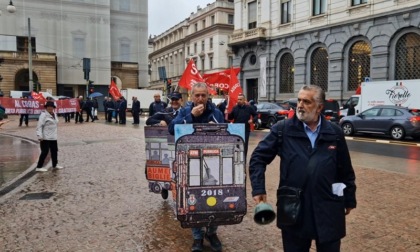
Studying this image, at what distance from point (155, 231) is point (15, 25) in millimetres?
47848

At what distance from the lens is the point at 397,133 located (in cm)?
1720

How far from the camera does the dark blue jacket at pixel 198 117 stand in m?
4.43

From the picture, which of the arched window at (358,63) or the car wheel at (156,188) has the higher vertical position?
the arched window at (358,63)

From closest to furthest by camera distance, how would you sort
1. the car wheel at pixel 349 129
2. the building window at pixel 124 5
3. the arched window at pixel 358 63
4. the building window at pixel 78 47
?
the car wheel at pixel 349 129 → the arched window at pixel 358 63 → the building window at pixel 78 47 → the building window at pixel 124 5

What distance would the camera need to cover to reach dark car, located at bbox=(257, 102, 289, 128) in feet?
78.1

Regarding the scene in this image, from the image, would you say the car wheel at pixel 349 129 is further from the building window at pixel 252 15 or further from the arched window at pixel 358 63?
the building window at pixel 252 15

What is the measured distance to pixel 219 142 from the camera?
13.2 feet

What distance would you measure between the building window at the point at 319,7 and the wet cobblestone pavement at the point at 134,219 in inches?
1024

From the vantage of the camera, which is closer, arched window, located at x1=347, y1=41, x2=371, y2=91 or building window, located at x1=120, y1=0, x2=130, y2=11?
arched window, located at x1=347, y1=41, x2=371, y2=91

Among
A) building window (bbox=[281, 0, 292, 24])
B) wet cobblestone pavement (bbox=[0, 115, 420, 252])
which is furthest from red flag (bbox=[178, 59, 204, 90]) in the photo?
building window (bbox=[281, 0, 292, 24])

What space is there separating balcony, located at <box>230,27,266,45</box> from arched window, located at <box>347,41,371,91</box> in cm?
976

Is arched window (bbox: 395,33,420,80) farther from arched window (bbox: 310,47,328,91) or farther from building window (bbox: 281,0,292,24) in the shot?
building window (bbox: 281,0,292,24)

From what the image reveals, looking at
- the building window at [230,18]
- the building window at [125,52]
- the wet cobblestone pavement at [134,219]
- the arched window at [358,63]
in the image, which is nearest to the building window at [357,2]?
the arched window at [358,63]

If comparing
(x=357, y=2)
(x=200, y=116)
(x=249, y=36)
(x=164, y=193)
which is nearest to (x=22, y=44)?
(x=249, y=36)
